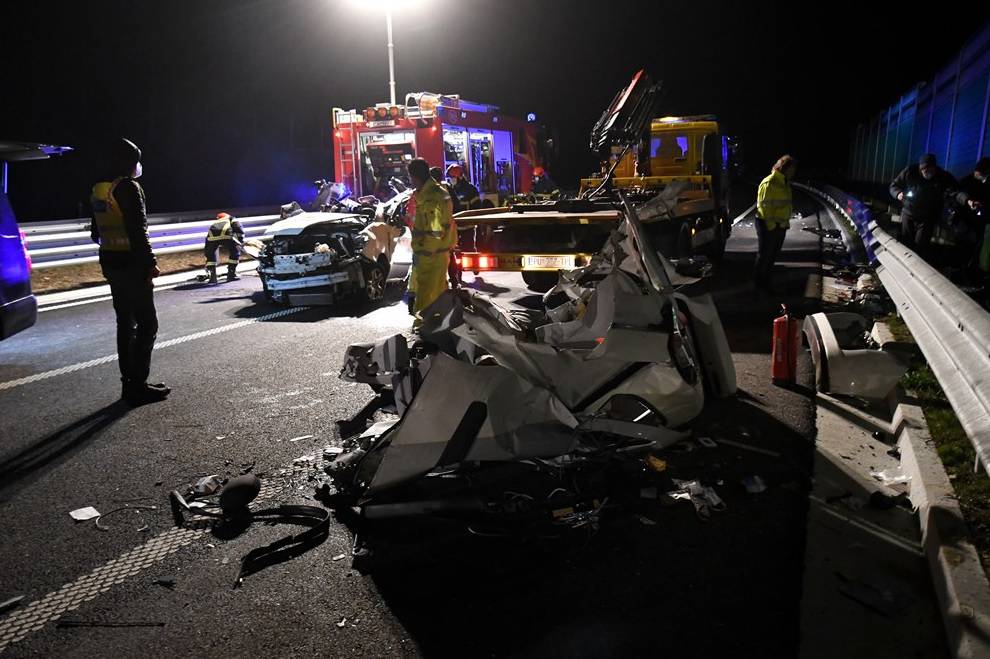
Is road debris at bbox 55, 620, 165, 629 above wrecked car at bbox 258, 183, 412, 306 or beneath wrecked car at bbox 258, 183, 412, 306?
beneath

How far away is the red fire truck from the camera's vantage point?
15.8 m

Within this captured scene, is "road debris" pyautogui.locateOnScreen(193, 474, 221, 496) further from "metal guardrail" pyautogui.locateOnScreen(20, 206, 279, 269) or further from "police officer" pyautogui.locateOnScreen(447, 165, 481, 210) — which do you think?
"police officer" pyautogui.locateOnScreen(447, 165, 481, 210)

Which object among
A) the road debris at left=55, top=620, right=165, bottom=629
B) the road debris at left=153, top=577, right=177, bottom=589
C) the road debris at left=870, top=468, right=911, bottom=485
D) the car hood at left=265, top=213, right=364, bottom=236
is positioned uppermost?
the car hood at left=265, top=213, right=364, bottom=236

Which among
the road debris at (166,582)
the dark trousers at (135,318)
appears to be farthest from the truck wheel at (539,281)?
the road debris at (166,582)

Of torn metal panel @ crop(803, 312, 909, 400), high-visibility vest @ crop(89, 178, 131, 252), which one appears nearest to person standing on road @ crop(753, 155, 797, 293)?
torn metal panel @ crop(803, 312, 909, 400)

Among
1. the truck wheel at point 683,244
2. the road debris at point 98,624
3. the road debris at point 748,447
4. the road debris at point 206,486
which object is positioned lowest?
the road debris at point 98,624

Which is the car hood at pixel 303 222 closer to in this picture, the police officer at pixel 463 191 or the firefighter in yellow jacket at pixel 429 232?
the police officer at pixel 463 191

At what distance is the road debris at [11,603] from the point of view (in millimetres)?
3023

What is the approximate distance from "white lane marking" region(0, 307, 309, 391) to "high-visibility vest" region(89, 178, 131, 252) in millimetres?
1821

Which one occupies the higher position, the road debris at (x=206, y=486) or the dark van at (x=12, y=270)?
the dark van at (x=12, y=270)

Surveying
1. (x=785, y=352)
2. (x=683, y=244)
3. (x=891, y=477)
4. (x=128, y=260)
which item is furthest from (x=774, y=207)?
(x=128, y=260)

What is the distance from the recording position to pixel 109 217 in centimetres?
573

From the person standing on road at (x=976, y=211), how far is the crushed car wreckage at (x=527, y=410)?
23.8ft

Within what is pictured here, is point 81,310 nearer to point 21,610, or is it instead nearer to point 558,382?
point 21,610
